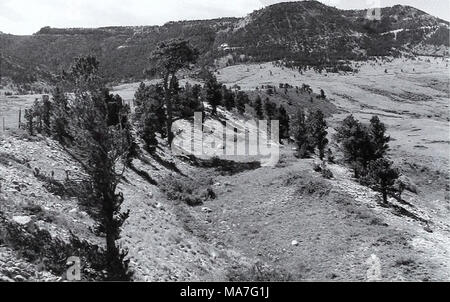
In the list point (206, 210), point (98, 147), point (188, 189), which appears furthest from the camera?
point (188, 189)

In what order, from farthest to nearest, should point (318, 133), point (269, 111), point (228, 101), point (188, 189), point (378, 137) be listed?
point (269, 111)
point (228, 101)
point (318, 133)
point (378, 137)
point (188, 189)

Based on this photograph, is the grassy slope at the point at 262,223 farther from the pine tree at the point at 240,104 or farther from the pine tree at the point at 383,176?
the pine tree at the point at 240,104

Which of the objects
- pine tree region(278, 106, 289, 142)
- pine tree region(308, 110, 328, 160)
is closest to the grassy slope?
Answer: pine tree region(308, 110, 328, 160)

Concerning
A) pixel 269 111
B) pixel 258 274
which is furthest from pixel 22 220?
pixel 269 111

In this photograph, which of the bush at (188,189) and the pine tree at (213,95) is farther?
the pine tree at (213,95)

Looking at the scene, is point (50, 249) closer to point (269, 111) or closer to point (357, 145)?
point (357, 145)

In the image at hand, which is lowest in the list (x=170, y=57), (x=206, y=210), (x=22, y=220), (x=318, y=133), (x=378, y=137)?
(x=206, y=210)

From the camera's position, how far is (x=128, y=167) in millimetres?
35688

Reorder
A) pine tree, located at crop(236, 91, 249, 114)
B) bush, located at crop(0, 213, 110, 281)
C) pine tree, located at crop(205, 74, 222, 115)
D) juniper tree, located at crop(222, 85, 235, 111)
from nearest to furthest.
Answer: bush, located at crop(0, 213, 110, 281), pine tree, located at crop(205, 74, 222, 115), juniper tree, located at crop(222, 85, 235, 111), pine tree, located at crop(236, 91, 249, 114)

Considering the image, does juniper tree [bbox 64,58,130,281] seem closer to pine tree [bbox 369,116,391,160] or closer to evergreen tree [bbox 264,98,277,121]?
pine tree [bbox 369,116,391,160]

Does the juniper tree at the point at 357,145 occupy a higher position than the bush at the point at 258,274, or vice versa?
the juniper tree at the point at 357,145

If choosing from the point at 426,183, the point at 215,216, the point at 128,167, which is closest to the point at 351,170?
the point at 426,183

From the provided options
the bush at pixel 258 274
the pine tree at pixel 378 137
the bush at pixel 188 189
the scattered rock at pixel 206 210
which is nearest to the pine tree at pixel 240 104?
the pine tree at pixel 378 137
